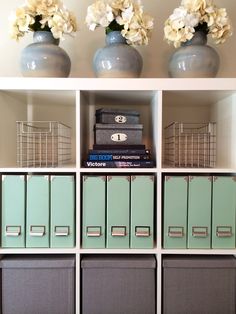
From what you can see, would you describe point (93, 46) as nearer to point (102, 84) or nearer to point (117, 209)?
point (102, 84)

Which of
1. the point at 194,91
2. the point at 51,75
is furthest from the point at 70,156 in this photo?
the point at 194,91

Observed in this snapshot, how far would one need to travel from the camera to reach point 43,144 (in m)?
1.35

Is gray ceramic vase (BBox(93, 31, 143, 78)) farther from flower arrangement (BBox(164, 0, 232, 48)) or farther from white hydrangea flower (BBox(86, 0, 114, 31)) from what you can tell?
flower arrangement (BBox(164, 0, 232, 48))

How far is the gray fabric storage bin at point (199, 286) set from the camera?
109cm

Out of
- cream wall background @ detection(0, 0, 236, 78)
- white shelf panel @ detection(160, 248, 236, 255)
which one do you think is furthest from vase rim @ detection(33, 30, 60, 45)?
white shelf panel @ detection(160, 248, 236, 255)

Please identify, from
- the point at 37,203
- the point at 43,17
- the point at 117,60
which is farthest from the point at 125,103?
the point at 37,203

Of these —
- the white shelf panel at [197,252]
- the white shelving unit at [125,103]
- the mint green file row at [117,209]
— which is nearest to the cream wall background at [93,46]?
the white shelving unit at [125,103]

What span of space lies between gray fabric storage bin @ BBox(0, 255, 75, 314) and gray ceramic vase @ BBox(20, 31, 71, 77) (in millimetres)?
746

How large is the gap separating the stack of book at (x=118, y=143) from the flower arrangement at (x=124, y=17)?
31 centimetres

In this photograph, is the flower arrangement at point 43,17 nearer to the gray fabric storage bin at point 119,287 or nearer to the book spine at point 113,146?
the book spine at point 113,146

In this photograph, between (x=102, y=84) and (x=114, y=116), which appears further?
(x=114, y=116)

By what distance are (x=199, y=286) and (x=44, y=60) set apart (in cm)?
108

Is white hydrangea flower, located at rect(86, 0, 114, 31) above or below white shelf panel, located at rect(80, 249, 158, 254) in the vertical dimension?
above

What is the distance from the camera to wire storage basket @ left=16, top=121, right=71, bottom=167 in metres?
1.26
